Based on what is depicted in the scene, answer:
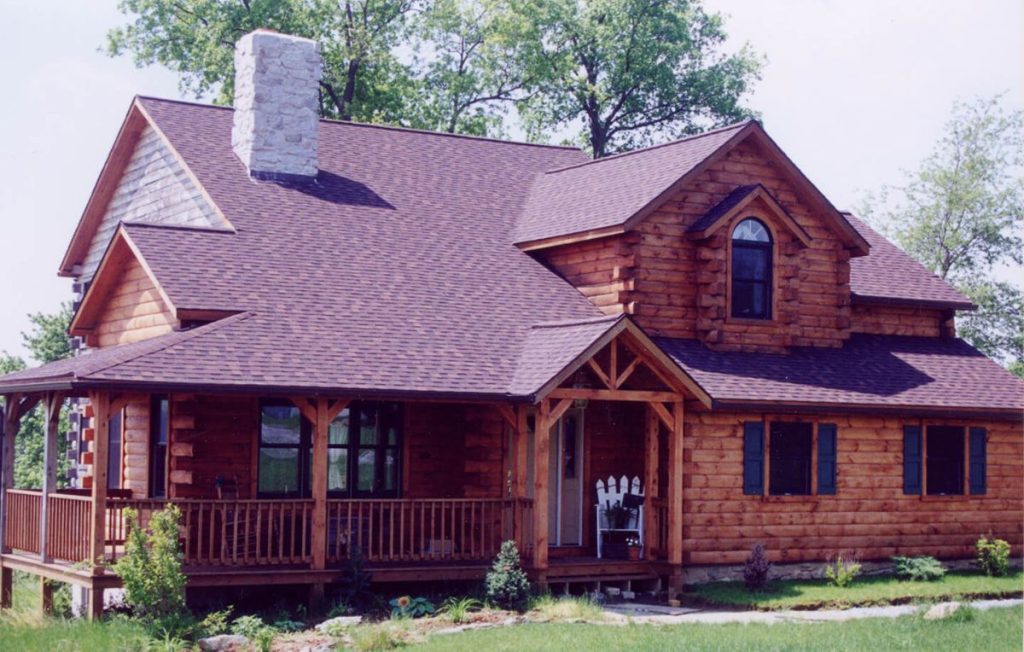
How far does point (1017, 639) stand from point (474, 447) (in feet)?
28.8

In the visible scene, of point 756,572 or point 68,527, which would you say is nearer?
point 68,527

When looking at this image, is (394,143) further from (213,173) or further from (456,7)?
(456,7)

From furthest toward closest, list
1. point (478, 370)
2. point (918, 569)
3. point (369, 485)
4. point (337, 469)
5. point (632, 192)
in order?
point (632, 192)
point (918, 569)
point (369, 485)
point (337, 469)
point (478, 370)

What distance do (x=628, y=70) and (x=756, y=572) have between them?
86.8 feet

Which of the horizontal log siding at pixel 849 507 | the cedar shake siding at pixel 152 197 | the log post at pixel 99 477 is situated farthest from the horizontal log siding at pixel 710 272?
the log post at pixel 99 477

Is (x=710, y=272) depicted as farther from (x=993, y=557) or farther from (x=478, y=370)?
(x=993, y=557)

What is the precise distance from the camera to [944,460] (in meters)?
25.5

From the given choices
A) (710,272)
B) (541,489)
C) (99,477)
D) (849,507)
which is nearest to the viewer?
(99,477)

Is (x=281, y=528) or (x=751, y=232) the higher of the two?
(x=751, y=232)

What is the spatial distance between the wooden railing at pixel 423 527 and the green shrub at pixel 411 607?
0.82 meters

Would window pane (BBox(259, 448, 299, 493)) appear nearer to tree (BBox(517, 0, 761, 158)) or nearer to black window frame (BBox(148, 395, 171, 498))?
black window frame (BBox(148, 395, 171, 498))

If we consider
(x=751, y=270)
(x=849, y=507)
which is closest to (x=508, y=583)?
(x=849, y=507)

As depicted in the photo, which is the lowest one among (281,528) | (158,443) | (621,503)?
(281,528)

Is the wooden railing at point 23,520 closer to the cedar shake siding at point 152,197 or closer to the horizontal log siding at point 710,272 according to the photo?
the cedar shake siding at point 152,197
